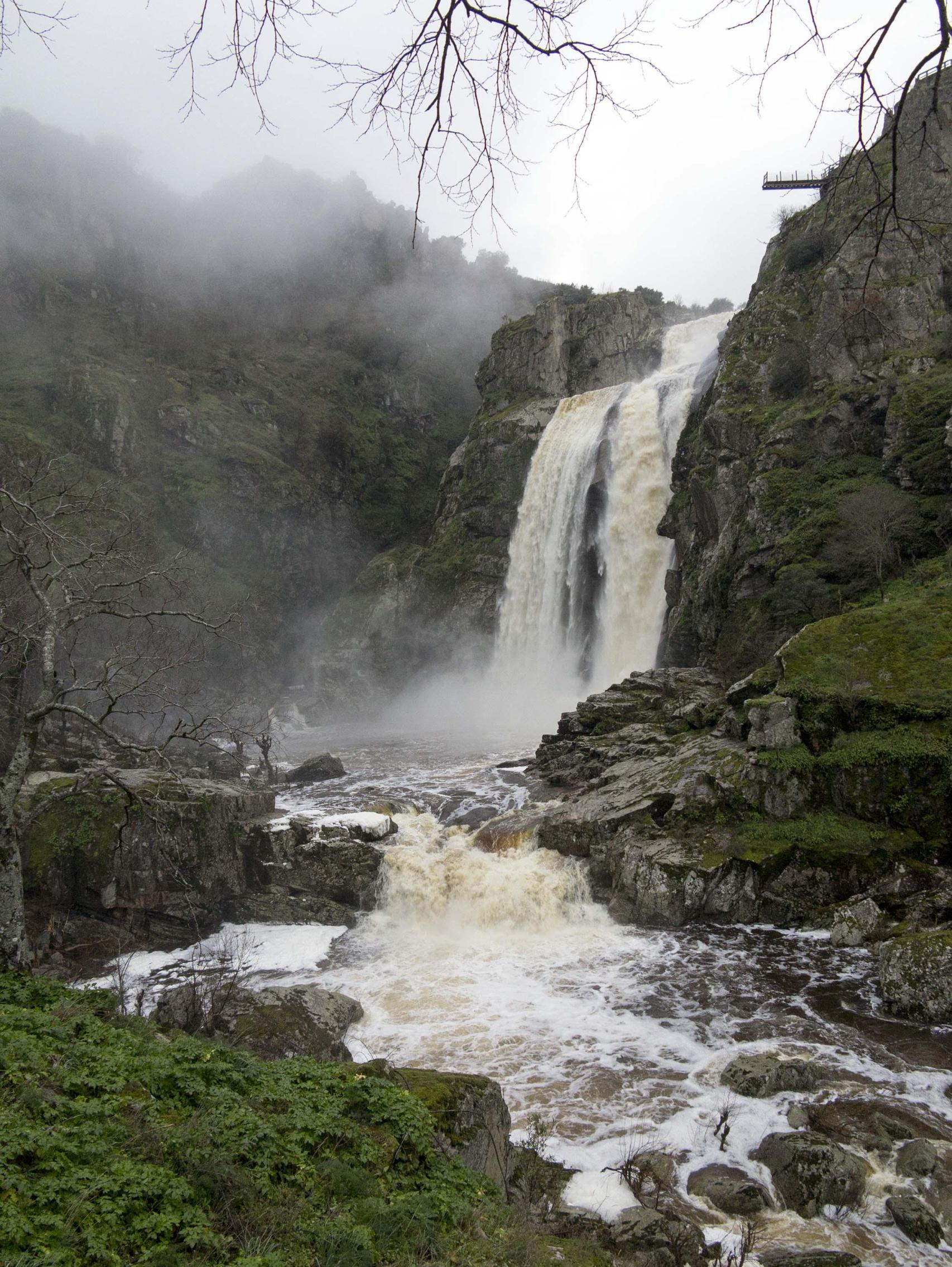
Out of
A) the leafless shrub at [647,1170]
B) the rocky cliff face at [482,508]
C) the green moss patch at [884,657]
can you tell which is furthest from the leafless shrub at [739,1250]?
the rocky cliff face at [482,508]

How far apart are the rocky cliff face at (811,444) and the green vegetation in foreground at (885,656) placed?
4.79 meters

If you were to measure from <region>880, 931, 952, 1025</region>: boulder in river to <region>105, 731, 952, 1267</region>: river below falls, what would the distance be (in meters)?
0.28

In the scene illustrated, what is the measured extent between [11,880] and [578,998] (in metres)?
7.96

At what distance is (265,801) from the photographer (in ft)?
57.0

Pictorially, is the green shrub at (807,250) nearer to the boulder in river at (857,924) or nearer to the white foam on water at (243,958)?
the boulder in river at (857,924)

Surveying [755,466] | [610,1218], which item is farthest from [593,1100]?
[755,466]

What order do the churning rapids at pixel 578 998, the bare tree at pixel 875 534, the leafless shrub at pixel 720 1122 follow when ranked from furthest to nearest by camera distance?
1. the bare tree at pixel 875 534
2. the churning rapids at pixel 578 998
3. the leafless shrub at pixel 720 1122

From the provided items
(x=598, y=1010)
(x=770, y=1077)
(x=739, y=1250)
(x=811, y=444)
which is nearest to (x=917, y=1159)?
(x=770, y=1077)

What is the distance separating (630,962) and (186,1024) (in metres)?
7.11

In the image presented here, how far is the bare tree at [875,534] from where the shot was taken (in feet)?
69.6

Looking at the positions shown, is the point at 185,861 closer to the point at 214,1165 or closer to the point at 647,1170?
the point at 647,1170

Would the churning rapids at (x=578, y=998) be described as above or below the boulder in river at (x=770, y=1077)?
below

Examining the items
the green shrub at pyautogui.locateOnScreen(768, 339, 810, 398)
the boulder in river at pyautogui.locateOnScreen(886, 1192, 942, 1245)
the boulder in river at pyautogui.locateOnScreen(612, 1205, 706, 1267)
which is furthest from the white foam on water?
the green shrub at pyautogui.locateOnScreen(768, 339, 810, 398)

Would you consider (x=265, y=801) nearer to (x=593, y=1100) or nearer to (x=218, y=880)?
(x=218, y=880)
